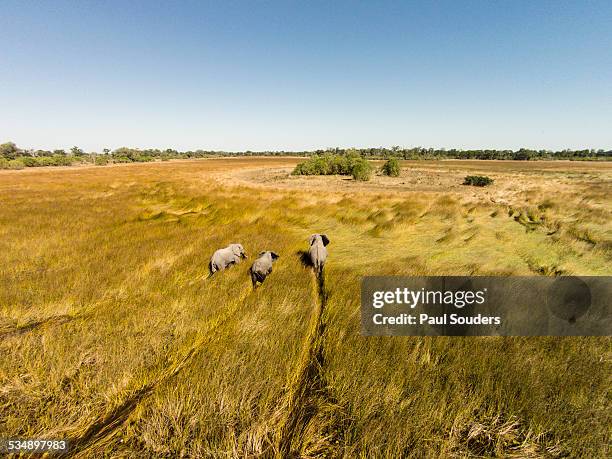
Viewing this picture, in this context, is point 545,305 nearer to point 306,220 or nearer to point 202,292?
point 202,292

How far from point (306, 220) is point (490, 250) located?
7.34 metres

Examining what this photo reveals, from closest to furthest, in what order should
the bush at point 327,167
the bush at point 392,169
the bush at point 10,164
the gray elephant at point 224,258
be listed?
the gray elephant at point 224,258 < the bush at point 392,169 < the bush at point 327,167 < the bush at point 10,164

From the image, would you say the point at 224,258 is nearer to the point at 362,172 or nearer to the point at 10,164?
the point at 362,172

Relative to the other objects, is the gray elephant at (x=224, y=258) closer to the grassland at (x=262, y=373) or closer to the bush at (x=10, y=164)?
the grassland at (x=262, y=373)

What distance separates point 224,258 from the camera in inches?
235

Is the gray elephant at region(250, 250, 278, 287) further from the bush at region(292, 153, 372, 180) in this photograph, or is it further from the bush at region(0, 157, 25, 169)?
the bush at region(0, 157, 25, 169)

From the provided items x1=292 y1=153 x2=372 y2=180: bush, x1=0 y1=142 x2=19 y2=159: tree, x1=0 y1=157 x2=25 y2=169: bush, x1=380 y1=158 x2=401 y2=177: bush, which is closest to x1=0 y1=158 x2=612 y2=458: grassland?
x1=380 y1=158 x2=401 y2=177: bush

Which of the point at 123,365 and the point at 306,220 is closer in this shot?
the point at 123,365

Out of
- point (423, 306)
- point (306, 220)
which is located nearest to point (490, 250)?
point (423, 306)

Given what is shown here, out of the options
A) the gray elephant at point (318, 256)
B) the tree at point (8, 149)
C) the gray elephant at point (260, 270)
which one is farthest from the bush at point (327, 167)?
the tree at point (8, 149)

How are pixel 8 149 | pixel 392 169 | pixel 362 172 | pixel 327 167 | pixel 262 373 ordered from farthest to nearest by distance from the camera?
1. pixel 8 149
2. pixel 327 167
3. pixel 392 169
4. pixel 362 172
5. pixel 262 373

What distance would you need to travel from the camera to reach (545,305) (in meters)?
4.16

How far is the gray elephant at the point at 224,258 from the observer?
5.85 m

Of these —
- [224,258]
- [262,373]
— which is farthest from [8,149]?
[262,373]
